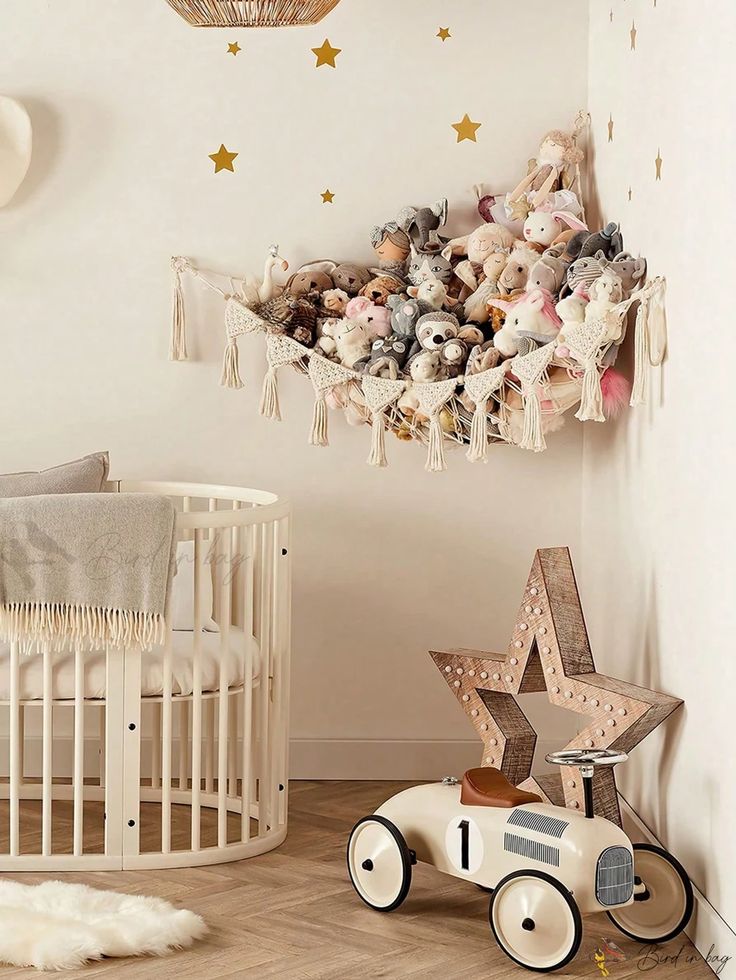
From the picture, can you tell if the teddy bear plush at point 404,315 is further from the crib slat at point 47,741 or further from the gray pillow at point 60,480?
the crib slat at point 47,741

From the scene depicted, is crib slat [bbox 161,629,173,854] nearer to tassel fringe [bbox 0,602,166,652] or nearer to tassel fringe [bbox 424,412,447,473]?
tassel fringe [bbox 0,602,166,652]

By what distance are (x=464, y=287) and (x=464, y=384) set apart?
298mm

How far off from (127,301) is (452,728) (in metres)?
1.36

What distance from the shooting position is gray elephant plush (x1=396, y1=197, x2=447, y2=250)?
2.90 metres

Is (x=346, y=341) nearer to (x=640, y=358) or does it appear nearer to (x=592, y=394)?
(x=592, y=394)

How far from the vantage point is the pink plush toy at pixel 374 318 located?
2.83 meters

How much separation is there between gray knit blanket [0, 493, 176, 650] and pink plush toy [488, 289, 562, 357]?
2.82 ft

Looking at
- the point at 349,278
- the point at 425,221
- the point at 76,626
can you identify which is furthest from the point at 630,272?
the point at 76,626

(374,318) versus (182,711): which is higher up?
(374,318)

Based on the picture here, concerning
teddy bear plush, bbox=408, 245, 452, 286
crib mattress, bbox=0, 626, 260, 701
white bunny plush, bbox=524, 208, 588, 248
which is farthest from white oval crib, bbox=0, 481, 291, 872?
white bunny plush, bbox=524, 208, 588, 248

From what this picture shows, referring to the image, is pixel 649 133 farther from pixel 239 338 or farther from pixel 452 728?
pixel 452 728

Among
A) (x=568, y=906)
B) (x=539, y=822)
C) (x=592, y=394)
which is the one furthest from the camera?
(x=592, y=394)

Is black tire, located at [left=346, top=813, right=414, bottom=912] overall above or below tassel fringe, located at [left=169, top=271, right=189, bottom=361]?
below

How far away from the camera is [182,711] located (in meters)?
2.59
